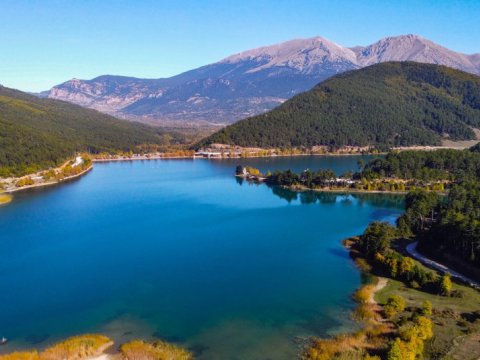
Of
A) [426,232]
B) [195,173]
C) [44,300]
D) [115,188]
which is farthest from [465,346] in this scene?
[195,173]

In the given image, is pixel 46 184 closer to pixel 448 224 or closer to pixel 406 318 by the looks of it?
pixel 448 224

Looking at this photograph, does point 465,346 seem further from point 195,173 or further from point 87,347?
point 195,173

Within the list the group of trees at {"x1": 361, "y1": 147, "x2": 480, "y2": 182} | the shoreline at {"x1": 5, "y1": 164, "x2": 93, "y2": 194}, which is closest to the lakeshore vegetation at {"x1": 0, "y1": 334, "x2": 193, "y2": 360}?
the group of trees at {"x1": 361, "y1": 147, "x2": 480, "y2": 182}

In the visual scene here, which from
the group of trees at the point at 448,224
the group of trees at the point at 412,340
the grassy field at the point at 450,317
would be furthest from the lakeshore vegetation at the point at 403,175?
the group of trees at the point at 412,340

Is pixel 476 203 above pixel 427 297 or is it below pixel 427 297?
above

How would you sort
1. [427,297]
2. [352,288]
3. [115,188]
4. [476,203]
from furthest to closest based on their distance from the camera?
[115,188]
[476,203]
[352,288]
[427,297]

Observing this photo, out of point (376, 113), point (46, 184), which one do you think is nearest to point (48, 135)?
point (46, 184)
